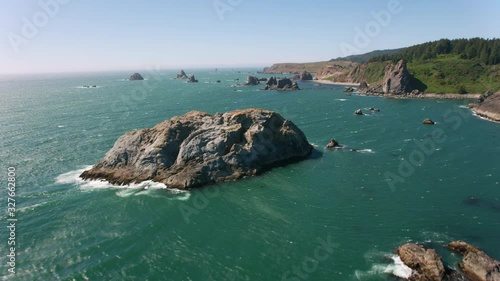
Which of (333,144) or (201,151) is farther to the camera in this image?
(333,144)

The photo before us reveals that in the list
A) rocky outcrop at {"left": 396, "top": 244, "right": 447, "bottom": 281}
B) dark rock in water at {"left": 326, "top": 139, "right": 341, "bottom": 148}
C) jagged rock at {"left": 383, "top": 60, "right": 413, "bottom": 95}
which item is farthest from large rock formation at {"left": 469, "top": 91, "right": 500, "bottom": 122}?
rocky outcrop at {"left": 396, "top": 244, "right": 447, "bottom": 281}

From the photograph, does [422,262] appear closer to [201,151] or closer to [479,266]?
[479,266]

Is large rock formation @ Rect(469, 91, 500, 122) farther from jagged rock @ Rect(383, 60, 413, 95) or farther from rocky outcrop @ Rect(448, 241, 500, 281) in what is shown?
rocky outcrop @ Rect(448, 241, 500, 281)

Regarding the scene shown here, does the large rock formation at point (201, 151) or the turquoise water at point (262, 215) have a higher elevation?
the large rock formation at point (201, 151)

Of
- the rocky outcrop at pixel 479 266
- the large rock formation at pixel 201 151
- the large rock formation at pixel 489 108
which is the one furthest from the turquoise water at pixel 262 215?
the large rock formation at pixel 489 108

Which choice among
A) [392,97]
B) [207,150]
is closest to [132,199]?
[207,150]

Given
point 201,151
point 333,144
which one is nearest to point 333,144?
point 333,144

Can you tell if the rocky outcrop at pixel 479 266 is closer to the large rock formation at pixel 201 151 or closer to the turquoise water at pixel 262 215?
the turquoise water at pixel 262 215
